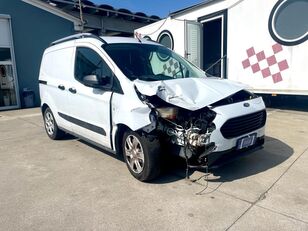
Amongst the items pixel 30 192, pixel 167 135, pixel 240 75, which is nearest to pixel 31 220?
pixel 30 192

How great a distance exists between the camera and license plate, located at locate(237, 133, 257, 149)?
369 centimetres

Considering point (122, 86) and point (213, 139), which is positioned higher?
point (122, 86)

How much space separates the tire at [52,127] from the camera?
5.97m

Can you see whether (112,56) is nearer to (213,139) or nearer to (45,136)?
(213,139)

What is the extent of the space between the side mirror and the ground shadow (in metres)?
1.57

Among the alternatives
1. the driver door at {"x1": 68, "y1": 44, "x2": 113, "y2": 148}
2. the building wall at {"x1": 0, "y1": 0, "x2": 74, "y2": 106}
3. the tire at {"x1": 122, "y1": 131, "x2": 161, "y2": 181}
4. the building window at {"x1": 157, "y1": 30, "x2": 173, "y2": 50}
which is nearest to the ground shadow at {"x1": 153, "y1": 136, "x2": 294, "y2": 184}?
the tire at {"x1": 122, "y1": 131, "x2": 161, "y2": 181}

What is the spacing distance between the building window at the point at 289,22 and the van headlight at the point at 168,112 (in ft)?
17.6

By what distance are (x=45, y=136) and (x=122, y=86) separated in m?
3.52

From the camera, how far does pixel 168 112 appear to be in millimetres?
3520

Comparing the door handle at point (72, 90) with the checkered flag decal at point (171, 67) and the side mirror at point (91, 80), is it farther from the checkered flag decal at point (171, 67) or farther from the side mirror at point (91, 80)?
the checkered flag decal at point (171, 67)

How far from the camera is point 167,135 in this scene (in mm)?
3648

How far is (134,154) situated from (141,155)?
0.15 m

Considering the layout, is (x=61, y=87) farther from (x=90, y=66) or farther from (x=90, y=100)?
(x=90, y=100)

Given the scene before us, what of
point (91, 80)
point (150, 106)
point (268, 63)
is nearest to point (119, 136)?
point (150, 106)
